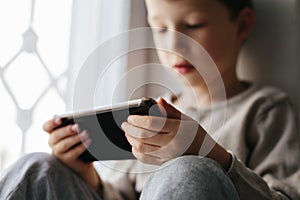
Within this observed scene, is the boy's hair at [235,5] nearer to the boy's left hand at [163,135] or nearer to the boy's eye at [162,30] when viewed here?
the boy's eye at [162,30]

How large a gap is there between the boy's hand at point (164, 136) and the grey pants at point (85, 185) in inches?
1.7

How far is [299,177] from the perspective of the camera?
0.65m

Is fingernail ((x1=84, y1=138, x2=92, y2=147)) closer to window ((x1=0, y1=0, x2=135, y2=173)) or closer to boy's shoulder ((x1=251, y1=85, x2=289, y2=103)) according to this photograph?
window ((x1=0, y1=0, x2=135, y2=173))

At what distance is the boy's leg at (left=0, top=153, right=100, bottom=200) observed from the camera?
0.55 meters

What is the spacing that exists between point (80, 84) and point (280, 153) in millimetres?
344

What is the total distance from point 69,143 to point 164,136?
19 centimetres

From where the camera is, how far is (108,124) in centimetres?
57

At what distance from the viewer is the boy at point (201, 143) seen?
18.4 inches

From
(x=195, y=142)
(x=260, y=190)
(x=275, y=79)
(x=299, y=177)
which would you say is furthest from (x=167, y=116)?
(x=275, y=79)

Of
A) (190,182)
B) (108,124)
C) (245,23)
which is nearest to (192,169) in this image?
(190,182)

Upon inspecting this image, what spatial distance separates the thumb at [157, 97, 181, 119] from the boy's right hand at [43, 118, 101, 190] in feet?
0.54

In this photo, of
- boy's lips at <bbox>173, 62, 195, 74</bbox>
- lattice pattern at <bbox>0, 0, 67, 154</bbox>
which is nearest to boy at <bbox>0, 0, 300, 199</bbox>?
boy's lips at <bbox>173, 62, 195, 74</bbox>

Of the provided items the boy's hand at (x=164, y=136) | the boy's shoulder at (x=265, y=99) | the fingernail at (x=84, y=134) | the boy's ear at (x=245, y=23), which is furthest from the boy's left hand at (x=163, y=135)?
the boy's ear at (x=245, y=23)

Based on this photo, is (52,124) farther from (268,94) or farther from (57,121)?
(268,94)
